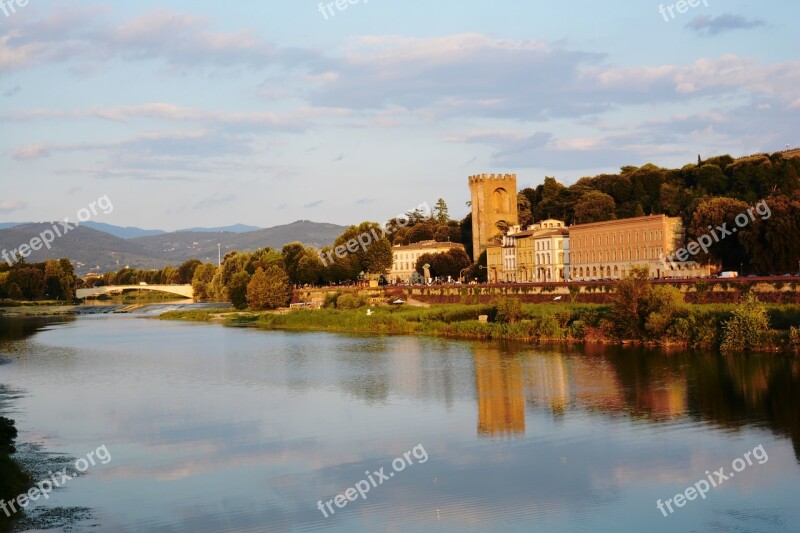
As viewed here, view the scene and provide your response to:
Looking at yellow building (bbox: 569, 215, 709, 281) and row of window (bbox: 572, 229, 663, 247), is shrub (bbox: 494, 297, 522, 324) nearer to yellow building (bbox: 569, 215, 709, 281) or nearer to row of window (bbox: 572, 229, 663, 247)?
yellow building (bbox: 569, 215, 709, 281)

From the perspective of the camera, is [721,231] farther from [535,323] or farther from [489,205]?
[489,205]

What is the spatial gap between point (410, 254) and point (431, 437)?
74021 millimetres

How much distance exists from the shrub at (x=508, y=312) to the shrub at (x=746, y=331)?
1241 cm

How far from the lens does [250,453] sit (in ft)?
65.6

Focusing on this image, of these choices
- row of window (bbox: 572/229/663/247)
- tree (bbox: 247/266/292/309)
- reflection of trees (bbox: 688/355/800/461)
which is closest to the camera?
reflection of trees (bbox: 688/355/800/461)

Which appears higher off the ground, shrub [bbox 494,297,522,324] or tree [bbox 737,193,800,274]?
tree [bbox 737,193,800,274]

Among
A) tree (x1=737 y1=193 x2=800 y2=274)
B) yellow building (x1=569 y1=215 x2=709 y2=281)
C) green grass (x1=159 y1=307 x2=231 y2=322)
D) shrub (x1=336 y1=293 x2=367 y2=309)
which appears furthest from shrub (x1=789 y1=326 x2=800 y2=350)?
green grass (x1=159 y1=307 x2=231 y2=322)

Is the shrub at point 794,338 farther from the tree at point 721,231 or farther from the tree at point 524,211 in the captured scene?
the tree at point 524,211

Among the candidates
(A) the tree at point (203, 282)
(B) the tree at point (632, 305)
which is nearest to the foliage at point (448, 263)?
(A) the tree at point (203, 282)

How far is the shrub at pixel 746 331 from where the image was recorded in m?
33.0

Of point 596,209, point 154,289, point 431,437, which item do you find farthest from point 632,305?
point 154,289

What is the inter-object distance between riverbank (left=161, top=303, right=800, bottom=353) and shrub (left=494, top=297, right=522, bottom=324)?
0.19 ft

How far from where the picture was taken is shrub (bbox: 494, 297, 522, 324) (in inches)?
1761


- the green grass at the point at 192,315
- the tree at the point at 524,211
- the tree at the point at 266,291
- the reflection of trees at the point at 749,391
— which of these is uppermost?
the tree at the point at 524,211
